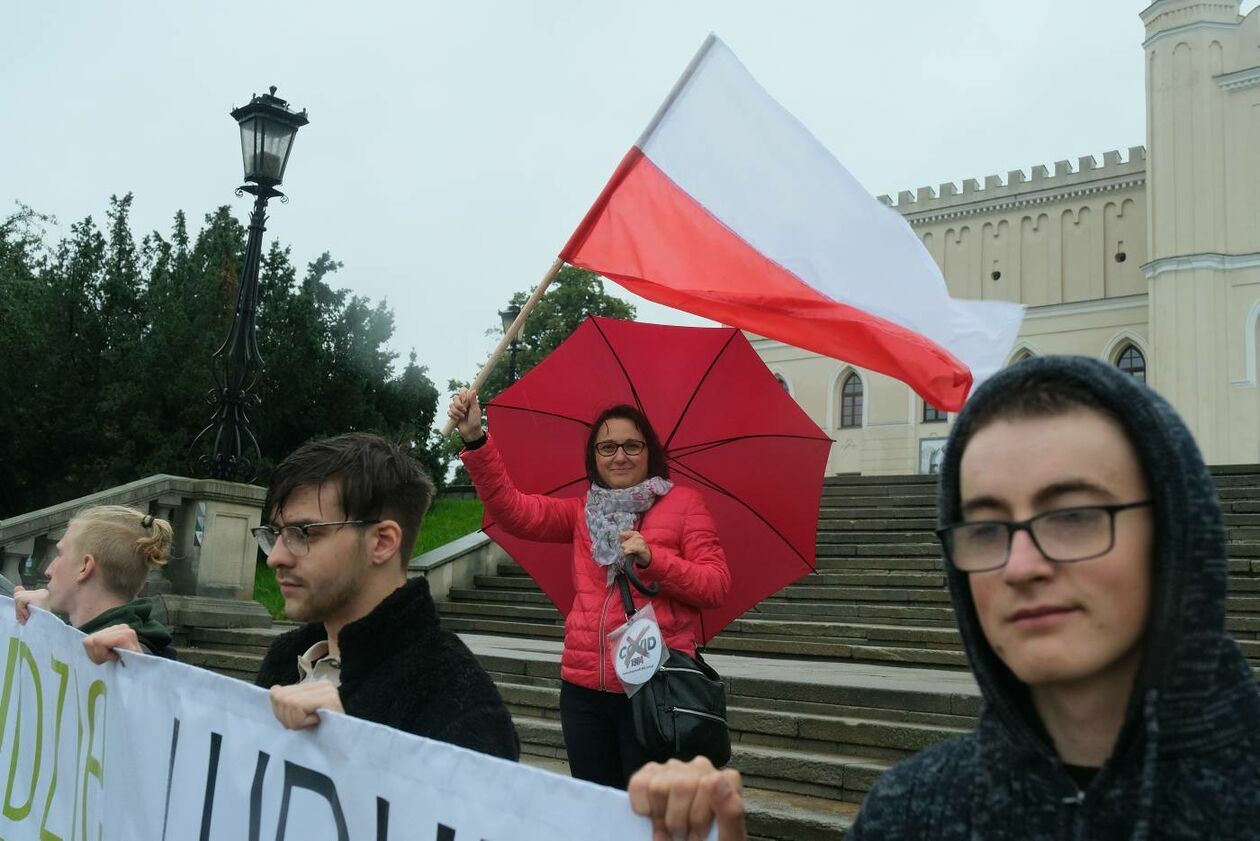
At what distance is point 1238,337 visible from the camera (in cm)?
3319

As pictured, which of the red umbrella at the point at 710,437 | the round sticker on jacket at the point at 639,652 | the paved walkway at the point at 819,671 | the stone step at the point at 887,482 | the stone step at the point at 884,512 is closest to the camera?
the round sticker on jacket at the point at 639,652

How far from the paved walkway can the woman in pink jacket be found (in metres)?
3.12

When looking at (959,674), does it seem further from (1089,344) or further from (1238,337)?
(1089,344)

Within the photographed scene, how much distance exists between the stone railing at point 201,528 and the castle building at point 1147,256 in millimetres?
24892

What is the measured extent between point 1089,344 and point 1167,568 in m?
38.8

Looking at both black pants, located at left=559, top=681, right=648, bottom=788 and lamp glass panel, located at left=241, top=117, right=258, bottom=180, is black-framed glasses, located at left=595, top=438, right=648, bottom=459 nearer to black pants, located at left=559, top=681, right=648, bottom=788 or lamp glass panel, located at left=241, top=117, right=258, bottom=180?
black pants, located at left=559, top=681, right=648, bottom=788

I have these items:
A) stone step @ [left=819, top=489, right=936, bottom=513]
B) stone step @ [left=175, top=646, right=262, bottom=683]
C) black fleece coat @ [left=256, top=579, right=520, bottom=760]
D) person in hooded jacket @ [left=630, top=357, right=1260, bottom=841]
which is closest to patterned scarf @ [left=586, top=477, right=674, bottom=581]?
black fleece coat @ [left=256, top=579, right=520, bottom=760]

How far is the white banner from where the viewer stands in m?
2.01

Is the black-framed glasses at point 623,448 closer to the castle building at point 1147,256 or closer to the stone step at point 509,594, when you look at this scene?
the stone step at point 509,594

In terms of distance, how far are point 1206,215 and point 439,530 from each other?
82.2 ft

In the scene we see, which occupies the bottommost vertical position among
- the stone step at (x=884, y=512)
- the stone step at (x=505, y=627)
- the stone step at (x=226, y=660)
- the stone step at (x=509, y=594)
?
the stone step at (x=226, y=660)

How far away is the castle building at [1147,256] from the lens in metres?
33.3

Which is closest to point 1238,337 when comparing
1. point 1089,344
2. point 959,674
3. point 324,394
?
point 1089,344

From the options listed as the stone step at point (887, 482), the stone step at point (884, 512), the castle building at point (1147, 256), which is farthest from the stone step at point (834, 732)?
A: the castle building at point (1147, 256)
